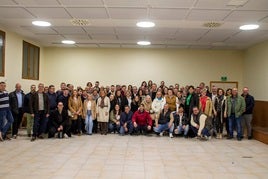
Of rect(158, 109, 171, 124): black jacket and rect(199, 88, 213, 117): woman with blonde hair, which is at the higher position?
rect(199, 88, 213, 117): woman with blonde hair

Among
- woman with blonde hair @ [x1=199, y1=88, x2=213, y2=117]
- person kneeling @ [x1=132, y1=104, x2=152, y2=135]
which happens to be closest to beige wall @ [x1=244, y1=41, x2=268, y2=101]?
woman with blonde hair @ [x1=199, y1=88, x2=213, y2=117]

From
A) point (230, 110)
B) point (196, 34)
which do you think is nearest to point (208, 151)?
point (230, 110)

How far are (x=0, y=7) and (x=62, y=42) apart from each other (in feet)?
14.1

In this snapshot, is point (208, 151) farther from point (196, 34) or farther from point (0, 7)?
point (0, 7)

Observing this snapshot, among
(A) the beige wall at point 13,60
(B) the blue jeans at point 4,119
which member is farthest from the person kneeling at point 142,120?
(A) the beige wall at point 13,60

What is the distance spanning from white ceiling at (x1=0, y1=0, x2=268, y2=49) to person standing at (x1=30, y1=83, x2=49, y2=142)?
1.90 metres

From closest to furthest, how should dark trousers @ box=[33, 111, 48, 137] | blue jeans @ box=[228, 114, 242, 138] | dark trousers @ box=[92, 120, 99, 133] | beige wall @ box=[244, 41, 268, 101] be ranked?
1. dark trousers @ box=[33, 111, 48, 137]
2. blue jeans @ box=[228, 114, 242, 138]
3. dark trousers @ box=[92, 120, 99, 133]
4. beige wall @ box=[244, 41, 268, 101]

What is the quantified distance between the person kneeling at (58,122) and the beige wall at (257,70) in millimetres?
6334

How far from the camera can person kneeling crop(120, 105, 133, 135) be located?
8455 millimetres

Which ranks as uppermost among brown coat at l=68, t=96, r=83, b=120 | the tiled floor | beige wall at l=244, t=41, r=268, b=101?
beige wall at l=244, t=41, r=268, b=101

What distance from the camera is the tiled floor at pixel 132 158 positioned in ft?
15.1

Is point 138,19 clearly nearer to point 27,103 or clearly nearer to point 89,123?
point 89,123

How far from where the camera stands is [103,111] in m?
8.56

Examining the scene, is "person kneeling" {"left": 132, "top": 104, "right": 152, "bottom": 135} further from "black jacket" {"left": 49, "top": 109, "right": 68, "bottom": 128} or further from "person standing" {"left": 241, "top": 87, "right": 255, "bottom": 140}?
"person standing" {"left": 241, "top": 87, "right": 255, "bottom": 140}
